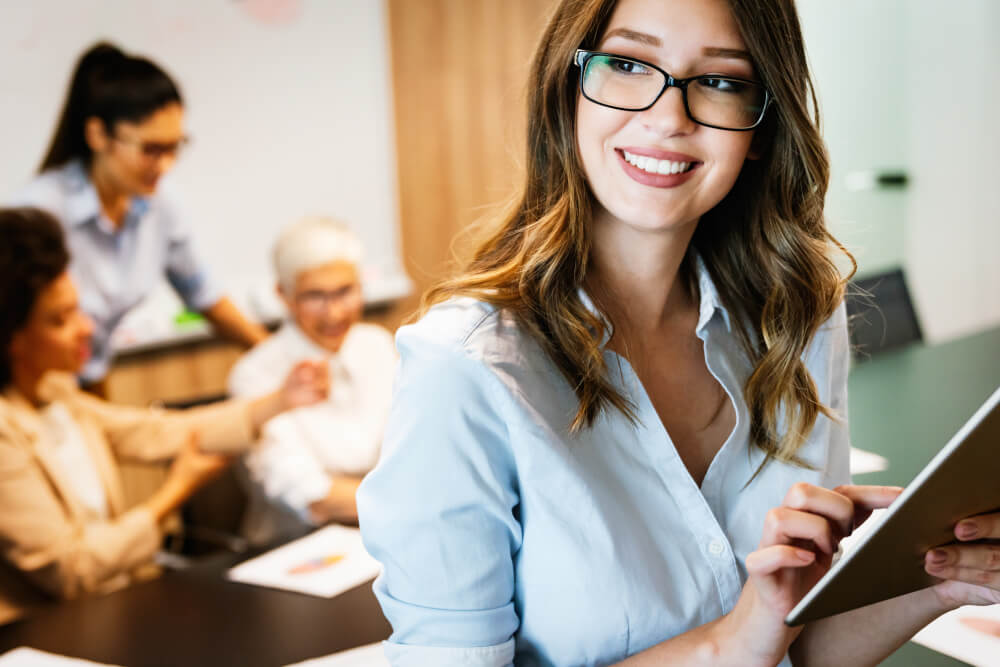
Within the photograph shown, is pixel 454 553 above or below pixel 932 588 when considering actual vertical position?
above

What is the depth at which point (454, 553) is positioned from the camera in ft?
3.28

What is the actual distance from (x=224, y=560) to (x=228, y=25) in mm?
2563

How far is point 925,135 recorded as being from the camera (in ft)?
17.0

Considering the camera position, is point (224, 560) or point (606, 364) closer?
point (606, 364)

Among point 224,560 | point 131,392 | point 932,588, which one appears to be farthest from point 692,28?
point 131,392

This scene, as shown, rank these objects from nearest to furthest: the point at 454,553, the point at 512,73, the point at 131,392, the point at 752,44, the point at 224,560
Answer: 1. the point at 454,553
2. the point at 752,44
3. the point at 224,560
4. the point at 131,392
5. the point at 512,73

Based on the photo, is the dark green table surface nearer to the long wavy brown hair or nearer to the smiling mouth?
the long wavy brown hair

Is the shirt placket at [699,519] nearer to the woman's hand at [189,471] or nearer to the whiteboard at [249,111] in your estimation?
the woman's hand at [189,471]

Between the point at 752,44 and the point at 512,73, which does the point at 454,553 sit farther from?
the point at 512,73

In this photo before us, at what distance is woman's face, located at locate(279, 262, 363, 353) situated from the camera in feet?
8.98

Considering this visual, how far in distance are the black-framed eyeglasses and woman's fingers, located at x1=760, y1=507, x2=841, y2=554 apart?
45 centimetres

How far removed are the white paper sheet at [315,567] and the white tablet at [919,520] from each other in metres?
0.96

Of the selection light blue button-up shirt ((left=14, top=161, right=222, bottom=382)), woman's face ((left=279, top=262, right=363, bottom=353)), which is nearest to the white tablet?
woman's face ((left=279, top=262, right=363, bottom=353))

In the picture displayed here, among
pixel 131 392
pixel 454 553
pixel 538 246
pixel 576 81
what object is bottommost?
pixel 131 392
